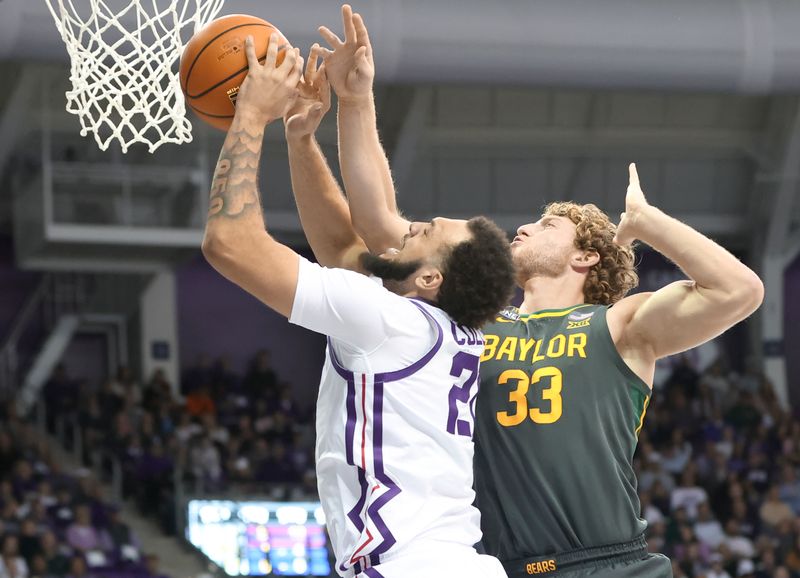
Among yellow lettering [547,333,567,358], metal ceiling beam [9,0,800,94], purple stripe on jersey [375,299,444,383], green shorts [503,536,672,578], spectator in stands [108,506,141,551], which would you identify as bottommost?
spectator in stands [108,506,141,551]

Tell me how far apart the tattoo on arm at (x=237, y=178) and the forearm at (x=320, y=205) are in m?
0.77

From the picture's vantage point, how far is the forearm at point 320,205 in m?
4.30

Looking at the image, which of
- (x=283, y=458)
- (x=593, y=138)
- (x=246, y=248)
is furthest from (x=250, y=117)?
(x=593, y=138)

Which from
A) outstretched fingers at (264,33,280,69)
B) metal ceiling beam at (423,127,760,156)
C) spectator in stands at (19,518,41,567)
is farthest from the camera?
metal ceiling beam at (423,127,760,156)

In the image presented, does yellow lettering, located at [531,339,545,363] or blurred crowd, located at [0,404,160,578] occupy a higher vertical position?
yellow lettering, located at [531,339,545,363]

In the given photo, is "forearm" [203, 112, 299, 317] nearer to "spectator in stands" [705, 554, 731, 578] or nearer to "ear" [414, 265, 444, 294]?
"ear" [414, 265, 444, 294]

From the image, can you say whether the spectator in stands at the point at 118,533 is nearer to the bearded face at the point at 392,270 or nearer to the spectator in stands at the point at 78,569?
the spectator in stands at the point at 78,569

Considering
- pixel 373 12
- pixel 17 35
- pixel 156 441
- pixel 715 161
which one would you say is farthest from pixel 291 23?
pixel 715 161

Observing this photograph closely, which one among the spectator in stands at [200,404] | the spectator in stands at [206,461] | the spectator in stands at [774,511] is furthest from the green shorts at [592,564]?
the spectator in stands at [200,404]

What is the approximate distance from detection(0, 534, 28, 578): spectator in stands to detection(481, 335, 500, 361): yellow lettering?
30.9 ft

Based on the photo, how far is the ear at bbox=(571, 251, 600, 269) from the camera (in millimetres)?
4430

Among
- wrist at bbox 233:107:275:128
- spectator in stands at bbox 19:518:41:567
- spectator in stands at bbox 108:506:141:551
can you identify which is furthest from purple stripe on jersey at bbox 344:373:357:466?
spectator in stands at bbox 108:506:141:551

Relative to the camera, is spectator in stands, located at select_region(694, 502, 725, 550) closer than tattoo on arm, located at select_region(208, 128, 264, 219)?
No

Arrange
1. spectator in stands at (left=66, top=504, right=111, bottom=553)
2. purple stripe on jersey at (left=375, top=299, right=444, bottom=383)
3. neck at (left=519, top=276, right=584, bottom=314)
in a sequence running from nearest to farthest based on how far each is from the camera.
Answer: purple stripe on jersey at (left=375, top=299, right=444, bottom=383), neck at (left=519, top=276, right=584, bottom=314), spectator in stands at (left=66, top=504, right=111, bottom=553)
